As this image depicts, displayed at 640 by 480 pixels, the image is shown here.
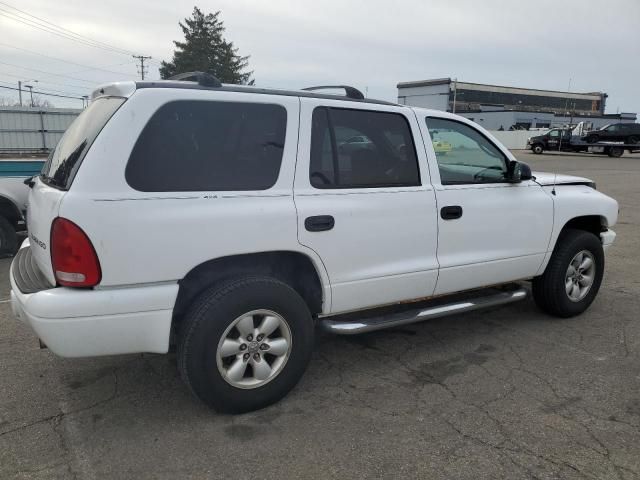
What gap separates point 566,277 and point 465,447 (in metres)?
2.42

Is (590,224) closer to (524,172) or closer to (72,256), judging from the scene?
(524,172)

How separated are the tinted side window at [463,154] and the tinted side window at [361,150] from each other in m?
0.28

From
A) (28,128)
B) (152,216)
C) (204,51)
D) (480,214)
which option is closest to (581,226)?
(480,214)

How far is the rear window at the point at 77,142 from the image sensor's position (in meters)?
2.79

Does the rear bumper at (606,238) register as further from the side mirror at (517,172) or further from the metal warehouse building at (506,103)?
the metal warehouse building at (506,103)

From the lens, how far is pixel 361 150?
3.50 metres

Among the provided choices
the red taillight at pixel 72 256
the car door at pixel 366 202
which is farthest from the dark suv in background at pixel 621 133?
the red taillight at pixel 72 256

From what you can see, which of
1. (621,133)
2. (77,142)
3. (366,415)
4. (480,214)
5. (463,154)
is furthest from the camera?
(621,133)

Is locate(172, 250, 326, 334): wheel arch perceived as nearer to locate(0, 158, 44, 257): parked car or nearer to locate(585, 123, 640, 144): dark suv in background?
locate(0, 158, 44, 257): parked car

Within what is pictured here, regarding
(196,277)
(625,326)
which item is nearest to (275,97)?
(196,277)

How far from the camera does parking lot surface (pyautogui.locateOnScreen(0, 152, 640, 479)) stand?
2.68m

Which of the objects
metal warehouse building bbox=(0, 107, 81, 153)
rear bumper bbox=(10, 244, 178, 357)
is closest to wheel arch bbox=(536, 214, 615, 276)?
rear bumper bbox=(10, 244, 178, 357)

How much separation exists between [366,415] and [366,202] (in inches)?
50.5

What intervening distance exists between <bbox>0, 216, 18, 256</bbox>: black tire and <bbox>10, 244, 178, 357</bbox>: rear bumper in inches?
176
